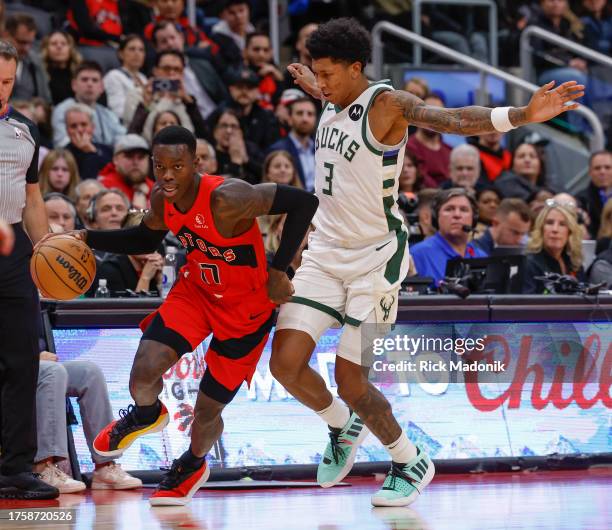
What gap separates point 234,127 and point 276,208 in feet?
18.5

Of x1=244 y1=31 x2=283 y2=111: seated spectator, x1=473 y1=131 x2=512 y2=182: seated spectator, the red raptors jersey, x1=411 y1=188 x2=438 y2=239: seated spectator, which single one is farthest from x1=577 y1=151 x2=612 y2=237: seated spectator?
the red raptors jersey

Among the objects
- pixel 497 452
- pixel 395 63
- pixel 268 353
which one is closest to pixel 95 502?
pixel 268 353

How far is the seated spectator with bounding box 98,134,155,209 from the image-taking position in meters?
10.4

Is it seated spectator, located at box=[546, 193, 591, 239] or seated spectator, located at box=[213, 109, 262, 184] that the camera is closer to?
seated spectator, located at box=[213, 109, 262, 184]

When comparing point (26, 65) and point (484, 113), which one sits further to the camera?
point (26, 65)

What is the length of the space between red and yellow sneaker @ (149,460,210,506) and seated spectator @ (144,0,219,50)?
743 cm

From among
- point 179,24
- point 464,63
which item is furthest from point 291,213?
point 464,63

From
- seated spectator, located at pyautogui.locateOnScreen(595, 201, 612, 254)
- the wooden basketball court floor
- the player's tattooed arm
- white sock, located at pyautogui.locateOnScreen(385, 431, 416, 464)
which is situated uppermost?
the player's tattooed arm

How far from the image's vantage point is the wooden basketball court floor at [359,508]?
5.54 m

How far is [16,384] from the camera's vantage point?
6527 mm

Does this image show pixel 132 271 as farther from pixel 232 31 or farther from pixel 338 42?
pixel 232 31

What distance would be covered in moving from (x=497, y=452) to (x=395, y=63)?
7338 mm

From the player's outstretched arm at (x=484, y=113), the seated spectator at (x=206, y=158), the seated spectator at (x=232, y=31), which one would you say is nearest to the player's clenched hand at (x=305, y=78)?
the player's outstretched arm at (x=484, y=113)

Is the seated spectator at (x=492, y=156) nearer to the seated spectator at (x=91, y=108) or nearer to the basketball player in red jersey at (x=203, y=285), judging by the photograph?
the seated spectator at (x=91, y=108)
